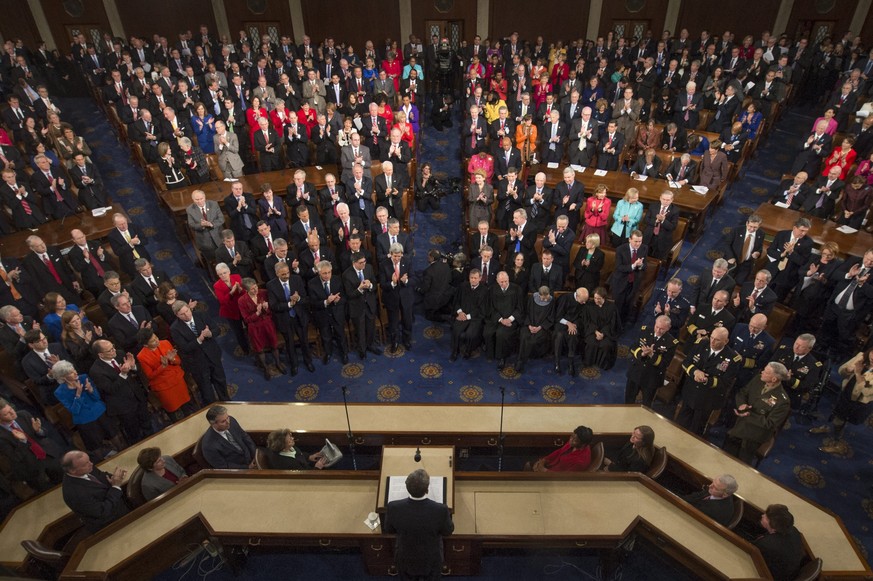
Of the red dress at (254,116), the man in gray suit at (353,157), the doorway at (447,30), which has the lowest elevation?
the man in gray suit at (353,157)

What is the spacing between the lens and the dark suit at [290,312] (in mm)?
6750

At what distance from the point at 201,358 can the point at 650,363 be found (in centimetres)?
499

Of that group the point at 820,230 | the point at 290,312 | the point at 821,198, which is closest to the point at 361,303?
the point at 290,312

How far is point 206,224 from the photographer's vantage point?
8.02 metres

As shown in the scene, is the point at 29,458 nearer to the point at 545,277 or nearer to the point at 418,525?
the point at 418,525

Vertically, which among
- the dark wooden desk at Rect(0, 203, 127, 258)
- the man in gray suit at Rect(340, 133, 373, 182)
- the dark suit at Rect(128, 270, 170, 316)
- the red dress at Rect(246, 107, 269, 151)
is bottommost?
the dark suit at Rect(128, 270, 170, 316)

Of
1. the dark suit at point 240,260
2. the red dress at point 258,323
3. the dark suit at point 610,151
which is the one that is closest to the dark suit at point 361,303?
the red dress at point 258,323

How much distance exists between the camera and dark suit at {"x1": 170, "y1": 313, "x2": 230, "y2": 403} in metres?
6.05

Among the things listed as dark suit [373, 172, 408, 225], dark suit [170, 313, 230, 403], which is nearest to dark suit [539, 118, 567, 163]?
dark suit [373, 172, 408, 225]

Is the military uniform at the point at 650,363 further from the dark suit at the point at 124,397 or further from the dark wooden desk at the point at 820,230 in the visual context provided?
the dark suit at the point at 124,397

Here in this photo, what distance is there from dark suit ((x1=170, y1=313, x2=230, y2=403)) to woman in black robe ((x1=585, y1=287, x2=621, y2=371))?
4.51 metres

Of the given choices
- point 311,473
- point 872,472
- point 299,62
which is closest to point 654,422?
point 872,472

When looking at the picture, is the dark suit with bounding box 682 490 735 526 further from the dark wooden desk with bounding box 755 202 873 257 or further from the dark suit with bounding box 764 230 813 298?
the dark wooden desk with bounding box 755 202 873 257

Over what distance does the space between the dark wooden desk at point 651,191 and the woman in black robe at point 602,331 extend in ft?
9.13
